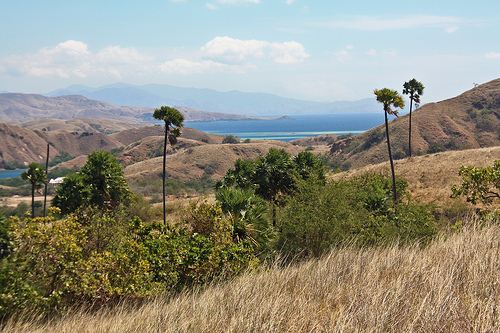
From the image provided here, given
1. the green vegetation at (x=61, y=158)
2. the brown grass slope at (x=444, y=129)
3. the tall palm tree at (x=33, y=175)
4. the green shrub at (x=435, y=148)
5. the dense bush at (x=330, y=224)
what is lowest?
the green vegetation at (x=61, y=158)

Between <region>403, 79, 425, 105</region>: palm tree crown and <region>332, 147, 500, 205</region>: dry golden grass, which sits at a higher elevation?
<region>403, 79, 425, 105</region>: palm tree crown

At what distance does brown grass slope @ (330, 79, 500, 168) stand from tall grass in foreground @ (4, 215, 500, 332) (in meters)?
71.2

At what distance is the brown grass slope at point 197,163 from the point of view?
89.5 metres

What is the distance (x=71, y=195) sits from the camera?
58.3 ft

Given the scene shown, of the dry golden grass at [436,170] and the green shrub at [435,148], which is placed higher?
the green shrub at [435,148]

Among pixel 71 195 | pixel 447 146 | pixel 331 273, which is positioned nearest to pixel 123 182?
pixel 71 195

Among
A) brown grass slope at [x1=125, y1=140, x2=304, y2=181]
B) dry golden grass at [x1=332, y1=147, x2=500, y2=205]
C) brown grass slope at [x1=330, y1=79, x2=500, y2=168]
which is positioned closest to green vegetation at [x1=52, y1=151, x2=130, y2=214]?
dry golden grass at [x1=332, y1=147, x2=500, y2=205]

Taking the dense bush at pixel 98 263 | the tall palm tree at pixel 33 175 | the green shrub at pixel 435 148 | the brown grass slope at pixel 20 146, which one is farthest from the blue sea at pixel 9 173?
the dense bush at pixel 98 263

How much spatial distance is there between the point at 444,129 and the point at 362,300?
90.9 metres

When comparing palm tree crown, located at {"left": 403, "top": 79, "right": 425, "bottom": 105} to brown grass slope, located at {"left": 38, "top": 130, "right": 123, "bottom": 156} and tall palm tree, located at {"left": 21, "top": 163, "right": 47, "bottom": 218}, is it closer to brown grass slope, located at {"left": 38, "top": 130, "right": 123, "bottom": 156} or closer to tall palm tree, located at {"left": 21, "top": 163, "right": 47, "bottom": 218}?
tall palm tree, located at {"left": 21, "top": 163, "right": 47, "bottom": 218}

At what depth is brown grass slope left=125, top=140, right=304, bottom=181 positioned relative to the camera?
89500 mm

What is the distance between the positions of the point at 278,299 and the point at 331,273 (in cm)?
124

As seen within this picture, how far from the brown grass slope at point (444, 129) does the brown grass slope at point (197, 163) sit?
2123 cm

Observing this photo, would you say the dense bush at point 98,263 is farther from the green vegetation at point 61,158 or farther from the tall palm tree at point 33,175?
the green vegetation at point 61,158
